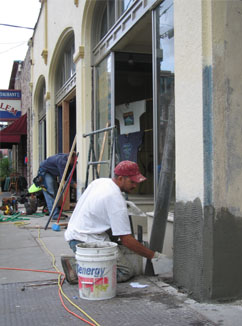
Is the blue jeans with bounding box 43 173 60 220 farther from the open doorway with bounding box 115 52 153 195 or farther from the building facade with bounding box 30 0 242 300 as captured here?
the open doorway with bounding box 115 52 153 195

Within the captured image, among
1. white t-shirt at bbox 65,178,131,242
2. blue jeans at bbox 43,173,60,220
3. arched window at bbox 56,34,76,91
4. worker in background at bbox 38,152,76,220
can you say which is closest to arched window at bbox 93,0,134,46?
arched window at bbox 56,34,76,91

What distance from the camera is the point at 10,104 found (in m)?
24.5

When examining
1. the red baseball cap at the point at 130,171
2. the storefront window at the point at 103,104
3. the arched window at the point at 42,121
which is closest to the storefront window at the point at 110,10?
the storefront window at the point at 103,104

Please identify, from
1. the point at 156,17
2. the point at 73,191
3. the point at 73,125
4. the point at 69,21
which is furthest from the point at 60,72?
the point at 156,17

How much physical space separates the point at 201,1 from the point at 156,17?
2736 mm

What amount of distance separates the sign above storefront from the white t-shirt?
2111 centimetres

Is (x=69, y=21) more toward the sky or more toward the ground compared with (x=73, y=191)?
more toward the sky

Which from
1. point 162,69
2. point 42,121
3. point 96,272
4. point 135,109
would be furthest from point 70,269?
point 42,121

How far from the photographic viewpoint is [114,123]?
27.4 ft

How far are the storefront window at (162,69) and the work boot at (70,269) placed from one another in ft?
6.89

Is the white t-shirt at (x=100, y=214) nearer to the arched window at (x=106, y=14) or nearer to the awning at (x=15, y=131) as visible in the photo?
the arched window at (x=106, y=14)

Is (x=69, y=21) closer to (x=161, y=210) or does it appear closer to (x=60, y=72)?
(x=60, y=72)

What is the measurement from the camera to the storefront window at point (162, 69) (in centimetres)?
584

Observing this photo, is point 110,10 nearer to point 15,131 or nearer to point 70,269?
point 70,269
